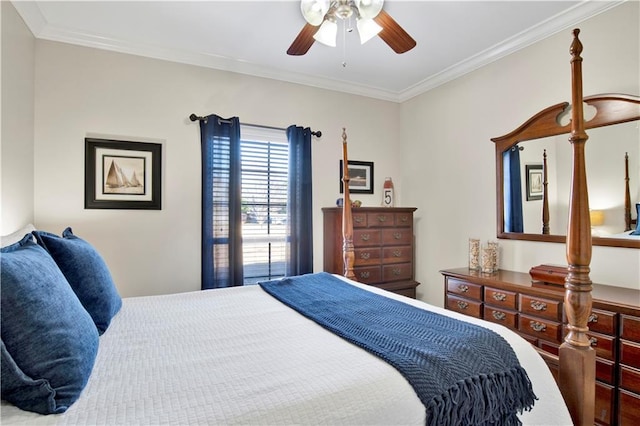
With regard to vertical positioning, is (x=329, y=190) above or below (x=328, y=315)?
above

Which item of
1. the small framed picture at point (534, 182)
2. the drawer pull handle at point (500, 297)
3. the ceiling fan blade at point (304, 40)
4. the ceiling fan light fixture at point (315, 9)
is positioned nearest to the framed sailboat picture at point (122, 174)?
the ceiling fan blade at point (304, 40)

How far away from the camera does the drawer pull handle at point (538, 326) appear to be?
2.14 meters

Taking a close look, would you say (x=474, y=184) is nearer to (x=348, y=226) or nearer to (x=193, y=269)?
(x=348, y=226)

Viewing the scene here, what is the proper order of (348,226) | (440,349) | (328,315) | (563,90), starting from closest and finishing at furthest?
(440,349), (328,315), (563,90), (348,226)

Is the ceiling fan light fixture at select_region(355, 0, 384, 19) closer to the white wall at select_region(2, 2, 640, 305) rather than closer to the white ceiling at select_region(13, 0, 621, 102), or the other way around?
the white ceiling at select_region(13, 0, 621, 102)

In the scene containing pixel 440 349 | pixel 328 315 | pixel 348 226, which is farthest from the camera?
pixel 348 226

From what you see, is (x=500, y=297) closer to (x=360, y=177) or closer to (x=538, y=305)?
(x=538, y=305)

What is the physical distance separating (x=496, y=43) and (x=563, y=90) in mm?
714

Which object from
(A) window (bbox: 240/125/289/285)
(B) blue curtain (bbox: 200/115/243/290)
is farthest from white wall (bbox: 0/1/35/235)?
(A) window (bbox: 240/125/289/285)

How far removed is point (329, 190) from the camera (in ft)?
12.1

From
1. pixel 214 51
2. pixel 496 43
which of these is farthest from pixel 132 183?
pixel 496 43

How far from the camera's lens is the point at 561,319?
2053mm

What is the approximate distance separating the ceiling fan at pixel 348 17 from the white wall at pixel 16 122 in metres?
1.82

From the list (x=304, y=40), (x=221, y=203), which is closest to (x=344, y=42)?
(x=304, y=40)
